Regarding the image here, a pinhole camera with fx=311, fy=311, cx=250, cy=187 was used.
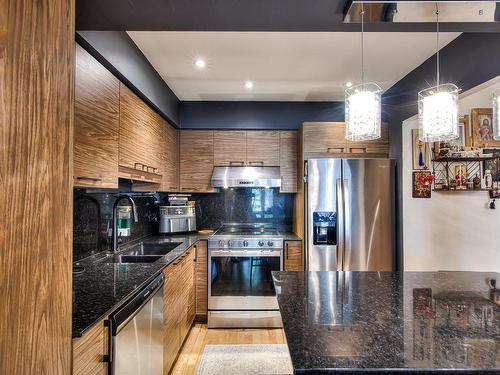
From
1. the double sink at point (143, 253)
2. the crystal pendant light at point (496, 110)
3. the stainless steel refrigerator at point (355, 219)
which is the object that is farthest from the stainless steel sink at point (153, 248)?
the crystal pendant light at point (496, 110)

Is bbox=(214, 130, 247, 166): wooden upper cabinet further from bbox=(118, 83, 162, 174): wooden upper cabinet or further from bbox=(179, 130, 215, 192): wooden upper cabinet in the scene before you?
bbox=(118, 83, 162, 174): wooden upper cabinet

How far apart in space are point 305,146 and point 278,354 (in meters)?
2.01

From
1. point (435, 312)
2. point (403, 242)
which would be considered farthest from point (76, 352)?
point (403, 242)

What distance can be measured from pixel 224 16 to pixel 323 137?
2.06 meters

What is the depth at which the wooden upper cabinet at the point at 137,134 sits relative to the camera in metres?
2.13

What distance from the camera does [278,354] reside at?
266cm

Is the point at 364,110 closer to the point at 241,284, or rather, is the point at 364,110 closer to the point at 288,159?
the point at 288,159

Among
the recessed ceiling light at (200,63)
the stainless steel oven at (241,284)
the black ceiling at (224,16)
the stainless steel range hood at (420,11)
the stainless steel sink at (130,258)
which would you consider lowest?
the stainless steel oven at (241,284)

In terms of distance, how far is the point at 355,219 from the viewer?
3076 millimetres

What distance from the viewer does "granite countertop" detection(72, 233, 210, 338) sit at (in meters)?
1.21

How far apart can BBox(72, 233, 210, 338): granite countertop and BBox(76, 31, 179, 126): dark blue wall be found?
124cm

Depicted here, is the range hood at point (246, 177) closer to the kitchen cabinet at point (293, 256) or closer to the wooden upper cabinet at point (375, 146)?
the kitchen cabinet at point (293, 256)

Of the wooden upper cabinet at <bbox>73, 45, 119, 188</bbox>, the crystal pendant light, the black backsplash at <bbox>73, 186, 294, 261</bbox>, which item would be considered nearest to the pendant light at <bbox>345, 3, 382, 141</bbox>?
the crystal pendant light

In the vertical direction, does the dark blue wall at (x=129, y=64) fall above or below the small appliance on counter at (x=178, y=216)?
above
